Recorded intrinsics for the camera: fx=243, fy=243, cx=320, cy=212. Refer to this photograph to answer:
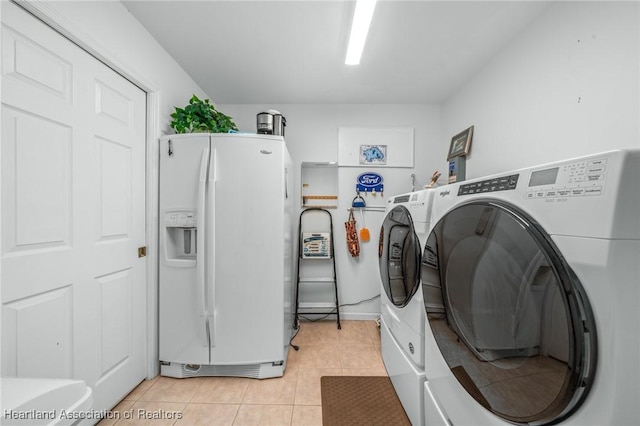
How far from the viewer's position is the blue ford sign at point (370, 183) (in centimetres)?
277

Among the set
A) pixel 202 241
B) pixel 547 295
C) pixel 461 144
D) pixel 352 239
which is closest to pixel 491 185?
pixel 547 295

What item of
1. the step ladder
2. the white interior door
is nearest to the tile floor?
the white interior door

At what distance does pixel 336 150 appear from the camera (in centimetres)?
282

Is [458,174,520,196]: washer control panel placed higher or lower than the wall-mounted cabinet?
lower

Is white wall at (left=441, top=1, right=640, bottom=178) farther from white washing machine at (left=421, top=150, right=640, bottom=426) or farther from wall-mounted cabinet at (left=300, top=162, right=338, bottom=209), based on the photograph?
wall-mounted cabinet at (left=300, top=162, right=338, bottom=209)

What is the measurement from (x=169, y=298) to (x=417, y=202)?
1788 mm

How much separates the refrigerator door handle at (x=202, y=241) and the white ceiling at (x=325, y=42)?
2.87ft

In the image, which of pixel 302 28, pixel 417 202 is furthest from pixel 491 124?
pixel 302 28

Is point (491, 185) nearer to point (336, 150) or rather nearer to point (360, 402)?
point (360, 402)

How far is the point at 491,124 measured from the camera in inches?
77.2

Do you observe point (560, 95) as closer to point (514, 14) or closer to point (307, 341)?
point (514, 14)

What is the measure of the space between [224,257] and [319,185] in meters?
1.49

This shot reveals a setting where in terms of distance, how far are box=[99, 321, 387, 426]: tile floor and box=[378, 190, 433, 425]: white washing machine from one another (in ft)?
1.38

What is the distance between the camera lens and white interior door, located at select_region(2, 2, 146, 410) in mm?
1003
